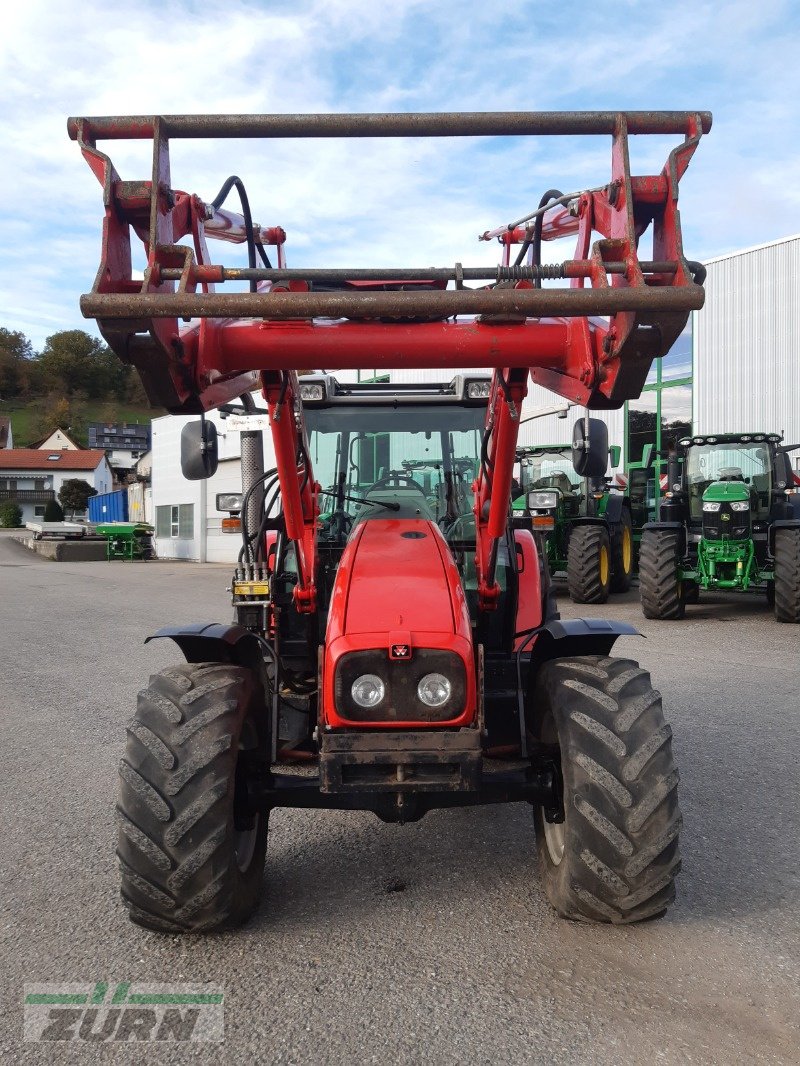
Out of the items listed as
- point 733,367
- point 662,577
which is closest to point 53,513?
point 733,367

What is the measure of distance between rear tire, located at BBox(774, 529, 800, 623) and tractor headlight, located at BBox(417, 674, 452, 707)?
30.5ft

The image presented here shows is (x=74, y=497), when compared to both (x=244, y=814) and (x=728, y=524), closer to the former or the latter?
(x=728, y=524)

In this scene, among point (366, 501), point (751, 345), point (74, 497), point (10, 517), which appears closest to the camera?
A: point (366, 501)

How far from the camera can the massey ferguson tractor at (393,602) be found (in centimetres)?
283

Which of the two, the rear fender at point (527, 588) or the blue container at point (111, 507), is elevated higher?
the blue container at point (111, 507)

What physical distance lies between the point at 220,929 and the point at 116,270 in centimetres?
231

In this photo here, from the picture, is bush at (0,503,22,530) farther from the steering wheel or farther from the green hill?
the steering wheel

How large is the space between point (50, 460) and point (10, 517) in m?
20.0

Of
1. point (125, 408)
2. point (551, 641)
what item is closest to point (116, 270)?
point (551, 641)

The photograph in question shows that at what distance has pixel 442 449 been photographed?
15.7ft

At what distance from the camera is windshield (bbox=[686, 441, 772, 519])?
42.1 feet

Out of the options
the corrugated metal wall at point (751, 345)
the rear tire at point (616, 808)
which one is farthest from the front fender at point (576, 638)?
the corrugated metal wall at point (751, 345)

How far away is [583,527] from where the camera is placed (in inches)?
542

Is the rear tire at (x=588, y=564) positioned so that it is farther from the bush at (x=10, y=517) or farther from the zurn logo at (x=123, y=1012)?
the bush at (x=10, y=517)
